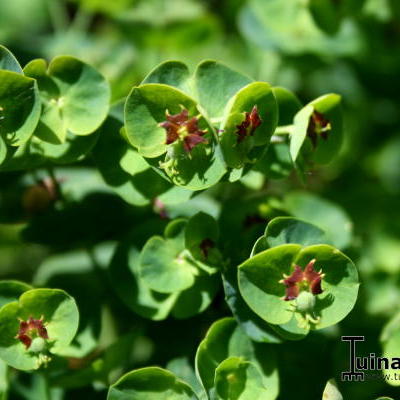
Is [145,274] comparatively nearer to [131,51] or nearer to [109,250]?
[109,250]

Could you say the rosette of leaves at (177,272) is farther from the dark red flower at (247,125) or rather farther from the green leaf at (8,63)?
the green leaf at (8,63)

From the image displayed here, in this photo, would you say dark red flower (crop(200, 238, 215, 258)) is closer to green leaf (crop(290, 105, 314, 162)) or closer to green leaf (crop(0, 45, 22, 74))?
green leaf (crop(290, 105, 314, 162))

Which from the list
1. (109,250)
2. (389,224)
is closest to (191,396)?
(109,250)

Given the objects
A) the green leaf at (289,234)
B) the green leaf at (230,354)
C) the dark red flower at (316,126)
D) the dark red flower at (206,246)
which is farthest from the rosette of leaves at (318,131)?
the green leaf at (230,354)

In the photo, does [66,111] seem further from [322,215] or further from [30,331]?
[322,215]

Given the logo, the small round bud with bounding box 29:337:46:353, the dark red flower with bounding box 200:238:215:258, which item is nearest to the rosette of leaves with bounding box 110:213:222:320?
the dark red flower with bounding box 200:238:215:258

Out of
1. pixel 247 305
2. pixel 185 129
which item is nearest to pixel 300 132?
pixel 185 129
